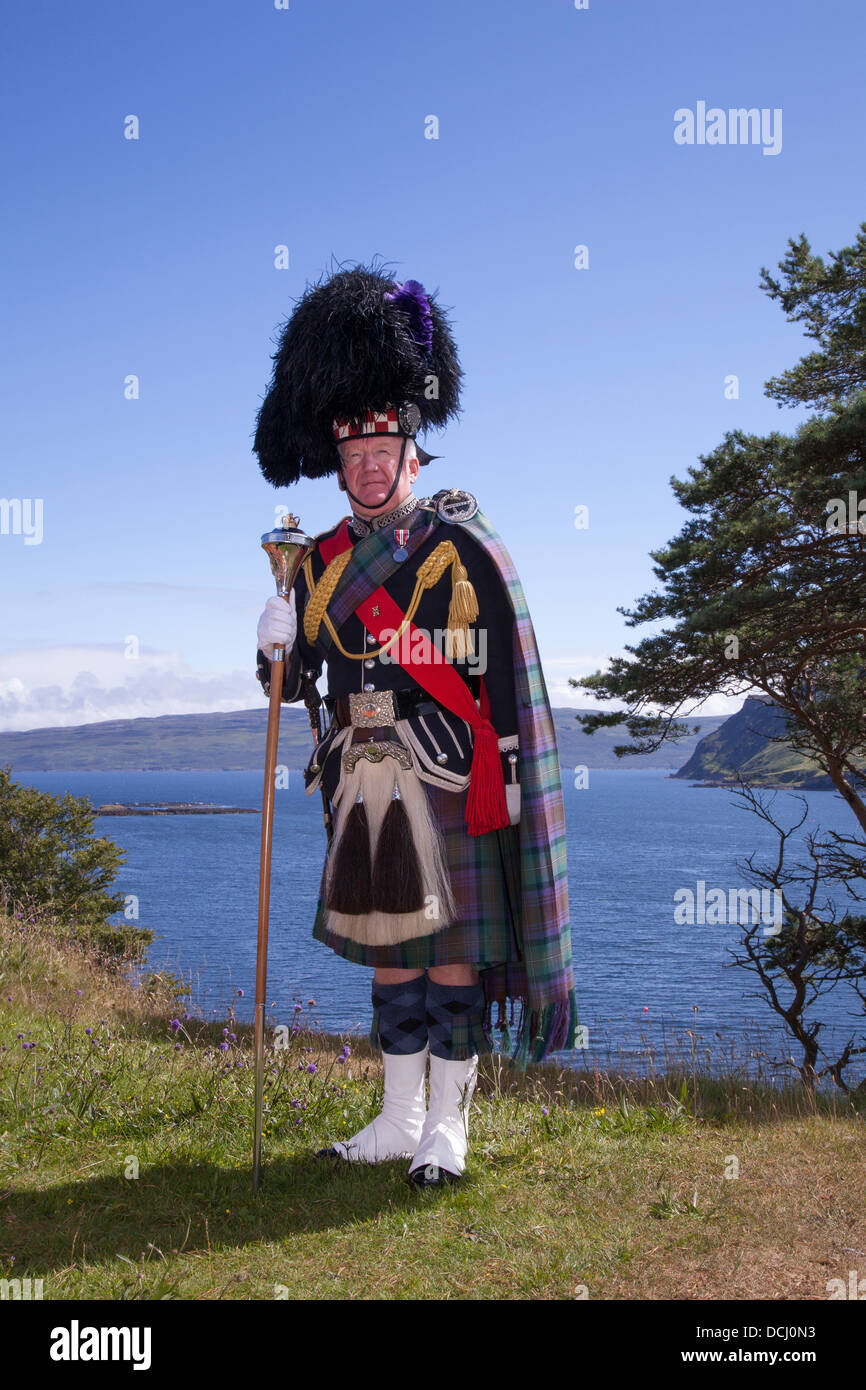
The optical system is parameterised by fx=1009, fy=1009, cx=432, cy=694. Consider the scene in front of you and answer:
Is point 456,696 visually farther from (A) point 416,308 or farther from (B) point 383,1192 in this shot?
(B) point 383,1192

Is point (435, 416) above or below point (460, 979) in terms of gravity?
above

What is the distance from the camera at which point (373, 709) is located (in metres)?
4.25

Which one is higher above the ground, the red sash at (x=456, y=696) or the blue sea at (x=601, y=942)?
the red sash at (x=456, y=696)

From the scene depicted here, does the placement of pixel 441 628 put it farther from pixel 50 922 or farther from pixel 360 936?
pixel 50 922

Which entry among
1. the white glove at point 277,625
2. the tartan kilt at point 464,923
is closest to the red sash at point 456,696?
the tartan kilt at point 464,923

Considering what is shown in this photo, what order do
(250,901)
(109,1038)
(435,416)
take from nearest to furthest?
(435,416) → (109,1038) → (250,901)

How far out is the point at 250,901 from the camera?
54.8 metres

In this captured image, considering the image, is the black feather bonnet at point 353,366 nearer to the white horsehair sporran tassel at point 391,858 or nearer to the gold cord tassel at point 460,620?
the gold cord tassel at point 460,620

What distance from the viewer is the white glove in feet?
14.1

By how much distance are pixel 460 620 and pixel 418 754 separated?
0.59m

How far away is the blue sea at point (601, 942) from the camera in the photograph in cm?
1966

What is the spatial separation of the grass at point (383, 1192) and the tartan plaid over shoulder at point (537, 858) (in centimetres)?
59
